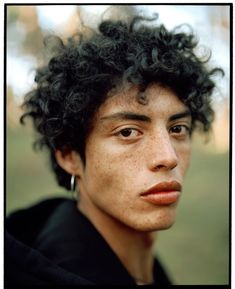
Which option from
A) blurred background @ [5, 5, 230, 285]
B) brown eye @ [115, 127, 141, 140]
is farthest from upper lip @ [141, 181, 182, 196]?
blurred background @ [5, 5, 230, 285]

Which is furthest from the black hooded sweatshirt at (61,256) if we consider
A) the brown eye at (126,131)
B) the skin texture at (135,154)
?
the brown eye at (126,131)

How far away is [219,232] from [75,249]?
0.63m

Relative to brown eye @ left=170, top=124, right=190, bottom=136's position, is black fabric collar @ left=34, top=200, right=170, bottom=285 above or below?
below

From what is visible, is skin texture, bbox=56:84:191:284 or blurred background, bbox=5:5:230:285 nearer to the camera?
skin texture, bbox=56:84:191:284

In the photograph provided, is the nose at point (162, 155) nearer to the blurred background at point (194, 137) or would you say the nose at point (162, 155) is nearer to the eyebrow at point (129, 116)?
the eyebrow at point (129, 116)

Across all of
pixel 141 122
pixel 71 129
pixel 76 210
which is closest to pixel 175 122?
pixel 141 122

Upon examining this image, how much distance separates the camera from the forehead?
132 cm

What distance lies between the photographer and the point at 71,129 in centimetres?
142

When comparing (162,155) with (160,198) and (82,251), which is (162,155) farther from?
(82,251)

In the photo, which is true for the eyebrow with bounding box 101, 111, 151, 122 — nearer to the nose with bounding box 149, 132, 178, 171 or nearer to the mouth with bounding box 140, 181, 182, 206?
the nose with bounding box 149, 132, 178, 171

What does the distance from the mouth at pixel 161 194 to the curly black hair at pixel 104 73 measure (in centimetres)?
26

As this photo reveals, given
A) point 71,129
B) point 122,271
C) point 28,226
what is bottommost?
point 122,271

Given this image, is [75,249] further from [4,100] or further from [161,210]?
Result: [4,100]

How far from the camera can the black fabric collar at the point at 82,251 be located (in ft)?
4.52
